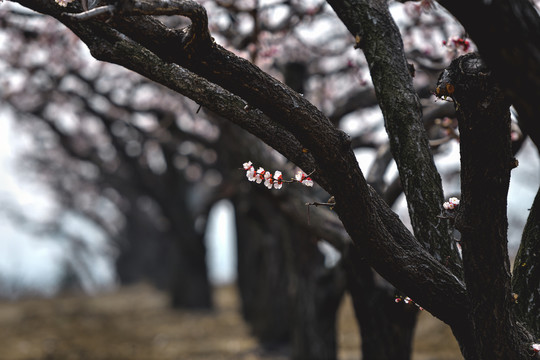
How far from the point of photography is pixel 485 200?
8.05 feet

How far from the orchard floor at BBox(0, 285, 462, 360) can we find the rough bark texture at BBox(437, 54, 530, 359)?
5.56m

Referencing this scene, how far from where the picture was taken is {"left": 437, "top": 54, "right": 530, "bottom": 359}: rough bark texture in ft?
7.71

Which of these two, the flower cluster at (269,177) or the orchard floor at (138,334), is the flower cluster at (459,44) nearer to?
the flower cluster at (269,177)

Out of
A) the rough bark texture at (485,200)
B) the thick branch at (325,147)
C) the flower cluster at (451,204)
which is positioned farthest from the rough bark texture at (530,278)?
the flower cluster at (451,204)

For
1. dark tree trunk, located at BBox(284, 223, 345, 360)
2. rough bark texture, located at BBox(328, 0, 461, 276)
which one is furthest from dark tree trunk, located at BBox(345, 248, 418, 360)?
rough bark texture, located at BBox(328, 0, 461, 276)

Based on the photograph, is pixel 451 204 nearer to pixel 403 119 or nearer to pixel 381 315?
pixel 403 119

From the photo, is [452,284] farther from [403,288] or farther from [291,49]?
[291,49]

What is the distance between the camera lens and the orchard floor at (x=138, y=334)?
8.99 meters

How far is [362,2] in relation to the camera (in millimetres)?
3312

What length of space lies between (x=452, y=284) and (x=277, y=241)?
720 centimetres

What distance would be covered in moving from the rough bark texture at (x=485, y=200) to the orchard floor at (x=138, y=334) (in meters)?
5.56

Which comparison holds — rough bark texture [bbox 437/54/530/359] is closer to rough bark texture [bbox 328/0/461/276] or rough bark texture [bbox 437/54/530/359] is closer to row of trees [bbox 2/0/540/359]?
row of trees [bbox 2/0/540/359]

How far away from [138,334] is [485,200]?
10453 mm

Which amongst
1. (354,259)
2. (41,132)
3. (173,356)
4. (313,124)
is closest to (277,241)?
(173,356)
